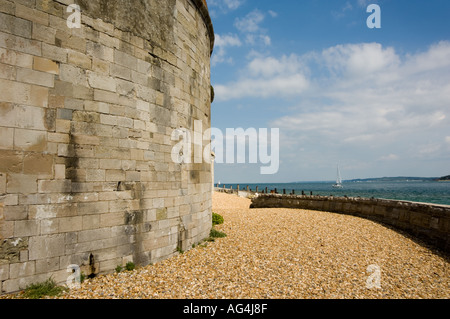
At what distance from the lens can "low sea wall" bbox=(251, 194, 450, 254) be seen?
802cm

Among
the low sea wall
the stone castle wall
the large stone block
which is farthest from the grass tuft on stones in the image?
the low sea wall

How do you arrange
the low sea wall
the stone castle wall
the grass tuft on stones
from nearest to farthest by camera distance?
1. the grass tuft on stones
2. the stone castle wall
3. the low sea wall

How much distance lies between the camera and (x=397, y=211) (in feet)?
33.7

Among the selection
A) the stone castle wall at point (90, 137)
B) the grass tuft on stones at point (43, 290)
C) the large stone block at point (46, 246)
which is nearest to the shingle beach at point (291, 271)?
the grass tuft on stones at point (43, 290)

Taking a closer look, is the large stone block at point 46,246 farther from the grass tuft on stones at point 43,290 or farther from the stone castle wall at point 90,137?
the grass tuft on stones at point 43,290

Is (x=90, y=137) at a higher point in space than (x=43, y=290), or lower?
higher

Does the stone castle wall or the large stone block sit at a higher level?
the stone castle wall

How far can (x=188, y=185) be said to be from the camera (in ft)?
23.8

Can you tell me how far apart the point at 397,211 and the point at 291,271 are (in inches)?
279

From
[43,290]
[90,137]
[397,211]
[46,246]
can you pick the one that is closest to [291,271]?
[43,290]

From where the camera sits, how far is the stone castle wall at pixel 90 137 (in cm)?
430

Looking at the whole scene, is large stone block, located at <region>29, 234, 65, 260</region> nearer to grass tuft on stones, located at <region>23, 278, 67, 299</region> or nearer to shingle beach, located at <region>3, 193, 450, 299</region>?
grass tuft on stones, located at <region>23, 278, 67, 299</region>

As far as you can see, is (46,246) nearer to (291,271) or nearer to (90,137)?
(90,137)

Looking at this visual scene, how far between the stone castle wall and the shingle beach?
0.65 meters
